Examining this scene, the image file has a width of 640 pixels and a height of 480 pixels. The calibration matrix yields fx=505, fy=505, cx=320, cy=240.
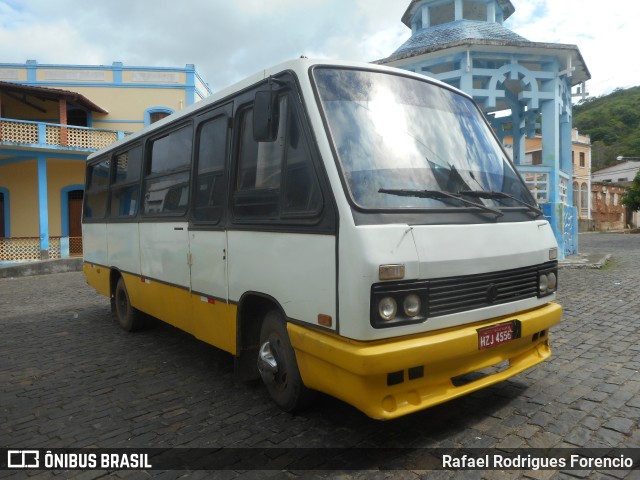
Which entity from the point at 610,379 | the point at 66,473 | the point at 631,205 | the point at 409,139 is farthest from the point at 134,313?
the point at 631,205

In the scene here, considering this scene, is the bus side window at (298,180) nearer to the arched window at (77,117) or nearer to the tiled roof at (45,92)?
the tiled roof at (45,92)

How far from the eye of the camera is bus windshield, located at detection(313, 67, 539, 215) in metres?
3.25

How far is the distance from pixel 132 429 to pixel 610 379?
4017 mm

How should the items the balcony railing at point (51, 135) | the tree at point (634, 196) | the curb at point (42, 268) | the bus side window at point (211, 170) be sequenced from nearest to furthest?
the bus side window at point (211, 170) < the curb at point (42, 268) < the balcony railing at point (51, 135) < the tree at point (634, 196)

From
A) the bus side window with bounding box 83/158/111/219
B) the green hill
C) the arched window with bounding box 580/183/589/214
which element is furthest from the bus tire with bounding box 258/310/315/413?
the green hill

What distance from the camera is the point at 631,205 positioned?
4016 cm

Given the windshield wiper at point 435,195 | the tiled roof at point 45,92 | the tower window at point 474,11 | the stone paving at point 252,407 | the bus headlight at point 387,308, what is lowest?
the stone paving at point 252,407

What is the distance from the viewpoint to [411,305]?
302 centimetres

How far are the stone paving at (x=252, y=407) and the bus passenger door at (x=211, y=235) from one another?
61 cm

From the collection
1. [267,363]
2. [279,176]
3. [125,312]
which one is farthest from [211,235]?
[125,312]

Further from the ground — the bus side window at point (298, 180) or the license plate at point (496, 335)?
the bus side window at point (298, 180)

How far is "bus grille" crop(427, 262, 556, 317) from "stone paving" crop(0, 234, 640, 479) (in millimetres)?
893

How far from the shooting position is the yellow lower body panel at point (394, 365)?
9.53 feet

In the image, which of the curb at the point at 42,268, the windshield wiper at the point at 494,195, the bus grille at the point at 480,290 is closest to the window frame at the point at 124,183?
the windshield wiper at the point at 494,195
